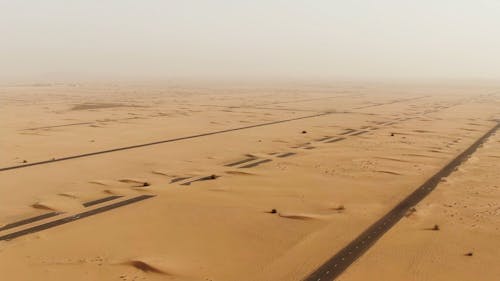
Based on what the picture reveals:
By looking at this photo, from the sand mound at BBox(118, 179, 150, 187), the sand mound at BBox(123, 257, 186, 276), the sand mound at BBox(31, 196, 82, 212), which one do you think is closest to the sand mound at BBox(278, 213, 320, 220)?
the sand mound at BBox(123, 257, 186, 276)

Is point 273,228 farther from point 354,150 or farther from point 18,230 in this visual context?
point 354,150

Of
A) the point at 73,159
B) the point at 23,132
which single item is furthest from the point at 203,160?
the point at 23,132

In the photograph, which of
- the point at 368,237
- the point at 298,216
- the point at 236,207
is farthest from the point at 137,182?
the point at 368,237

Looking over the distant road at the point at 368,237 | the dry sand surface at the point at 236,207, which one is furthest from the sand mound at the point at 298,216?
the distant road at the point at 368,237

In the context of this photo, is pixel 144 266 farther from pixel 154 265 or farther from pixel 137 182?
pixel 137 182

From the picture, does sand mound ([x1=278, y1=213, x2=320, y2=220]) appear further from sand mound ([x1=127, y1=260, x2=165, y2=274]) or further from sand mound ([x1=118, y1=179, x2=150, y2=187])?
sand mound ([x1=118, y1=179, x2=150, y2=187])
